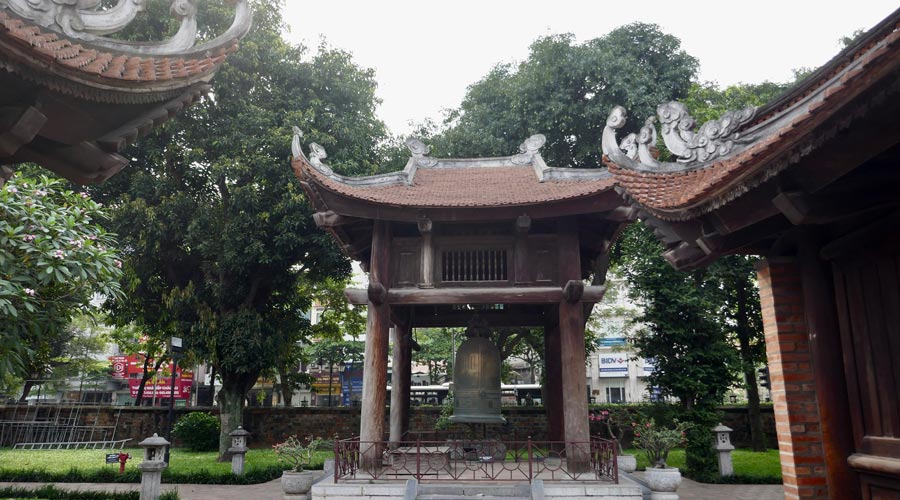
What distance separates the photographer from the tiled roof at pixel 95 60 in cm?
435

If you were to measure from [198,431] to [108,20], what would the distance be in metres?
22.0

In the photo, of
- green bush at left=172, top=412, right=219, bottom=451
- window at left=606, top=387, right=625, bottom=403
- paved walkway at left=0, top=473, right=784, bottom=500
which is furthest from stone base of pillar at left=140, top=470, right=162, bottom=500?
window at left=606, top=387, right=625, bottom=403

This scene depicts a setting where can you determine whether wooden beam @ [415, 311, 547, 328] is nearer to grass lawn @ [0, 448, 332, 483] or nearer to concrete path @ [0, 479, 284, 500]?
concrete path @ [0, 479, 284, 500]

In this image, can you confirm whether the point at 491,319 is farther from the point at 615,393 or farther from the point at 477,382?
the point at 615,393

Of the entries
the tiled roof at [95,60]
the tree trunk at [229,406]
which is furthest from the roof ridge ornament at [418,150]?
the tree trunk at [229,406]

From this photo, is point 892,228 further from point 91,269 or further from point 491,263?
point 91,269

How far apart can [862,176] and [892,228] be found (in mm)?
483

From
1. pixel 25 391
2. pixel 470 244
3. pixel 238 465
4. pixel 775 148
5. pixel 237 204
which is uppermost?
pixel 237 204

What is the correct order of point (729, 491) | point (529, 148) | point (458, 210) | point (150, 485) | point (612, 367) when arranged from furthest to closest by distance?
point (612, 367), point (529, 148), point (729, 491), point (150, 485), point (458, 210)

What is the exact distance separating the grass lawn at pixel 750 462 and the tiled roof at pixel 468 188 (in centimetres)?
993

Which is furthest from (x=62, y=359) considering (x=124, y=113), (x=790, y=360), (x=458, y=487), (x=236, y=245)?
(x=790, y=360)

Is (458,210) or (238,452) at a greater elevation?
(458,210)

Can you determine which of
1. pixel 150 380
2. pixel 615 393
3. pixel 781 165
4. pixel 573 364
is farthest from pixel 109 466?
pixel 615 393

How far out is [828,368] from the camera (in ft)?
16.5
